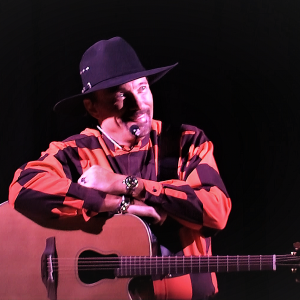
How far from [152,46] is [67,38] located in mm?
444

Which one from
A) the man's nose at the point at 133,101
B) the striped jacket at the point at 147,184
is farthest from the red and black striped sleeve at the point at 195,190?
the man's nose at the point at 133,101

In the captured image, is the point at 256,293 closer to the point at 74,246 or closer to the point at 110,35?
the point at 74,246

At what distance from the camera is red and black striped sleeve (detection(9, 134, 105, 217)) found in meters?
1.84

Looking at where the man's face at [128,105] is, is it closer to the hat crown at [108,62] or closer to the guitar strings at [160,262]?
the hat crown at [108,62]

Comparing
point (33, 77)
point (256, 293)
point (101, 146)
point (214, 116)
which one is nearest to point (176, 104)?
point (214, 116)

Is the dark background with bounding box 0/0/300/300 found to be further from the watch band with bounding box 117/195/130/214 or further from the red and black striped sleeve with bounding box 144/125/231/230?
the watch band with bounding box 117/195/130/214

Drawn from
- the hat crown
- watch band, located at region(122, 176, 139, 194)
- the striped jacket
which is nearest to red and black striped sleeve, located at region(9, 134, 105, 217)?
the striped jacket

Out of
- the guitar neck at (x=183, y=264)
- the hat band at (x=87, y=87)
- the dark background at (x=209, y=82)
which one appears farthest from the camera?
the dark background at (x=209, y=82)

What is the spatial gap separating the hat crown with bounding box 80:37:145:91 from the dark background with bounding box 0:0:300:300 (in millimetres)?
150

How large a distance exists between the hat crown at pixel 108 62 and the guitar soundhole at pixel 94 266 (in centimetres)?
76

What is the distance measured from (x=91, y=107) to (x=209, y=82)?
0.62m

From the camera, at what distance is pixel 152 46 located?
2172 millimetres

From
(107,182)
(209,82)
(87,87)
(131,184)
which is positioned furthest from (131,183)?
(209,82)

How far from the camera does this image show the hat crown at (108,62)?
1.92 metres
